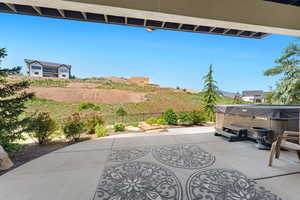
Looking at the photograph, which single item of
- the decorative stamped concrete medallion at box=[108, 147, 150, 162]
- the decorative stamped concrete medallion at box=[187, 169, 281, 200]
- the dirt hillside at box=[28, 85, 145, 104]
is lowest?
the decorative stamped concrete medallion at box=[108, 147, 150, 162]


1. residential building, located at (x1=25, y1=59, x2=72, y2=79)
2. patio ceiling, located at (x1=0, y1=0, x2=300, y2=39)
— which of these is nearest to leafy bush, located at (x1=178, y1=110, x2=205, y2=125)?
patio ceiling, located at (x1=0, y1=0, x2=300, y2=39)

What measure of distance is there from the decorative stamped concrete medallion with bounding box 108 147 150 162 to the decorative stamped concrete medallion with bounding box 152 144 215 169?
275mm

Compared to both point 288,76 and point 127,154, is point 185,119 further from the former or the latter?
point 288,76

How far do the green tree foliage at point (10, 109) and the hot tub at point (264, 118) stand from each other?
5.94 metres

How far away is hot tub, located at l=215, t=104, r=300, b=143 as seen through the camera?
119 inches

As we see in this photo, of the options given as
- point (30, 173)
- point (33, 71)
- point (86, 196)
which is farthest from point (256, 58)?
point (33, 71)

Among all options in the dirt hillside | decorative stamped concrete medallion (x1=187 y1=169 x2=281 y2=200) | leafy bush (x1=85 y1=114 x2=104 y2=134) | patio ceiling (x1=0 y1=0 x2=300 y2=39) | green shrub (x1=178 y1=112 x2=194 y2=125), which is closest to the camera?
decorative stamped concrete medallion (x1=187 y1=169 x2=281 y2=200)

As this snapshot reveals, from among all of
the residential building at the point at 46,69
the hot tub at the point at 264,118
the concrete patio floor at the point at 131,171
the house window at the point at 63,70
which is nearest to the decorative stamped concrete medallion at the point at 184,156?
the concrete patio floor at the point at 131,171

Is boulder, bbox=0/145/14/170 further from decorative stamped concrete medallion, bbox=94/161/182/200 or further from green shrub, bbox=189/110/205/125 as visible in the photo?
green shrub, bbox=189/110/205/125

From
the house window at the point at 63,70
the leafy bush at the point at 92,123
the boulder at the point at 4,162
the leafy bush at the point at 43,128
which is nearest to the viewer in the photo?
the boulder at the point at 4,162

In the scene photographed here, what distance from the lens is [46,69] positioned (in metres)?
33.7

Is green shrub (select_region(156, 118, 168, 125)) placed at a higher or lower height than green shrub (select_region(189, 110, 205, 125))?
lower

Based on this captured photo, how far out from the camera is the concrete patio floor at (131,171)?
1660 mm

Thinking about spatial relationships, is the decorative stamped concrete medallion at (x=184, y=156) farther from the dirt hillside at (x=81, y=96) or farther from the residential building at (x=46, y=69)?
the residential building at (x=46, y=69)
